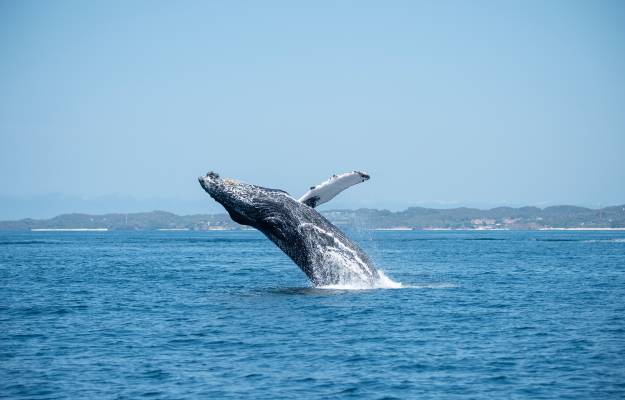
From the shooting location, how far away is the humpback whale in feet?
60.5

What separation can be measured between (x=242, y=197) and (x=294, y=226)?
1.49 metres

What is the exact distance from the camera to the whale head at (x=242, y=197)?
1834 cm

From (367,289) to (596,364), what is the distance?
9.34 m

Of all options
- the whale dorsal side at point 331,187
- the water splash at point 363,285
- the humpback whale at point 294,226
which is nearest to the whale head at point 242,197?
the humpback whale at point 294,226

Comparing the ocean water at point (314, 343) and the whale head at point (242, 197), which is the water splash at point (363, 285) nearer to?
the ocean water at point (314, 343)

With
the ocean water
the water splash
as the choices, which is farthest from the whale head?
the water splash

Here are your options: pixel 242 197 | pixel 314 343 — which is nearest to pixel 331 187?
pixel 242 197

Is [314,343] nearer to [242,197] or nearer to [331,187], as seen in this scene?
[331,187]

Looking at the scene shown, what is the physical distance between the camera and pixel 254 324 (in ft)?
54.2

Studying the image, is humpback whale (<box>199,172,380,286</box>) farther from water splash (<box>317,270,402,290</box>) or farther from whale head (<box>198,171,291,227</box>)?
water splash (<box>317,270,402,290</box>)

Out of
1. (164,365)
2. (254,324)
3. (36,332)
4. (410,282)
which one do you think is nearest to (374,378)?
(164,365)

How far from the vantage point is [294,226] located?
19.0 meters

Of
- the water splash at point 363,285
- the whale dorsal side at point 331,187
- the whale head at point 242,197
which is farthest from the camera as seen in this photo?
the water splash at point 363,285

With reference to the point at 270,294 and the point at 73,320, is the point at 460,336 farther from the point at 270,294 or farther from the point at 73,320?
the point at 73,320
